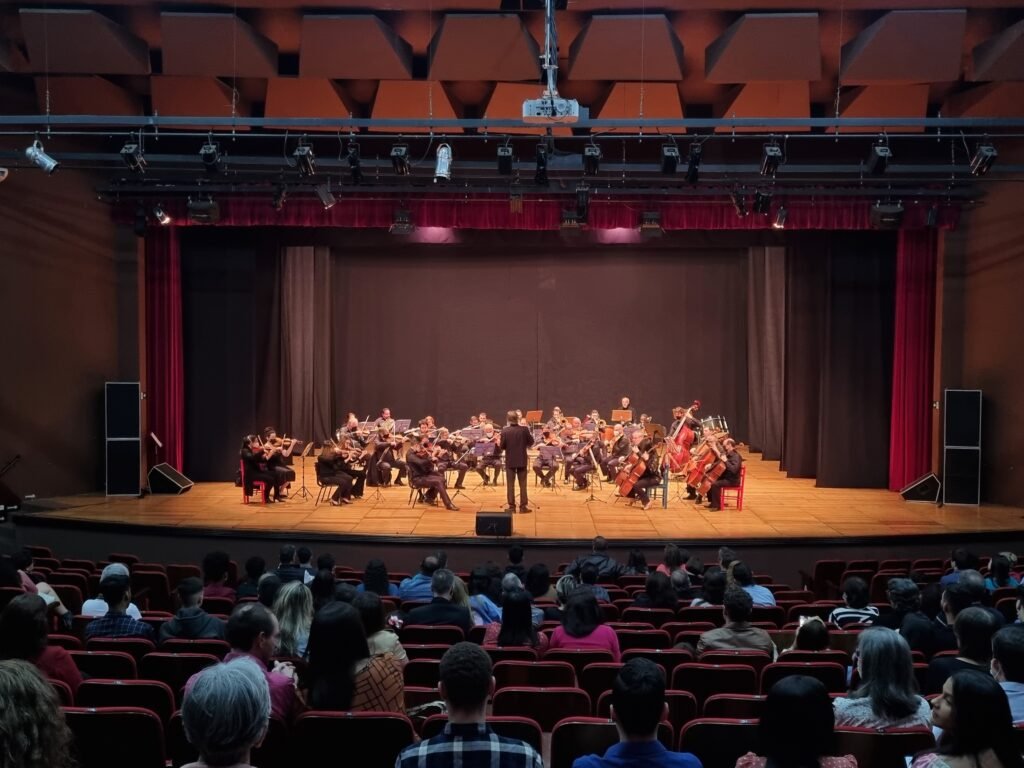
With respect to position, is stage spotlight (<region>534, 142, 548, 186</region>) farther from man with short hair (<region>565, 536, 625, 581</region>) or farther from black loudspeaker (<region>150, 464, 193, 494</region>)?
black loudspeaker (<region>150, 464, 193, 494</region>)

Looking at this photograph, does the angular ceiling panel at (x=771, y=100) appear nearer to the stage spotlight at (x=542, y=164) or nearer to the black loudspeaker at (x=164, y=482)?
the stage spotlight at (x=542, y=164)

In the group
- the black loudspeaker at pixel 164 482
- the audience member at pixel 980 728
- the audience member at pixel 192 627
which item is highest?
the audience member at pixel 980 728

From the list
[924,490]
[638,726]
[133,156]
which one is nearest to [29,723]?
[638,726]

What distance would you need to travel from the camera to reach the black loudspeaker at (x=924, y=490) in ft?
49.2

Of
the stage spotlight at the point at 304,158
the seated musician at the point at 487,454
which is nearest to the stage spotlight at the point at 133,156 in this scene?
the stage spotlight at the point at 304,158

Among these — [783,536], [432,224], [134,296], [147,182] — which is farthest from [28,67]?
[783,536]

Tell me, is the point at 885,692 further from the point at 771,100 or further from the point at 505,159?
the point at 771,100

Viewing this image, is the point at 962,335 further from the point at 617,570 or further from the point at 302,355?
the point at 302,355

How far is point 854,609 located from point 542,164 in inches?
276

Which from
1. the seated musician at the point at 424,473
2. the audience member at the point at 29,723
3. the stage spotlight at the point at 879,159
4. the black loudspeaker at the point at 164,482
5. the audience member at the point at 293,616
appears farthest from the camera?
the black loudspeaker at the point at 164,482

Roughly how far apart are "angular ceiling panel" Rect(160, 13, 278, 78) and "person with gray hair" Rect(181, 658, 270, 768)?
422 inches

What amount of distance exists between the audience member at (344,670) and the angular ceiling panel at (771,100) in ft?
35.7

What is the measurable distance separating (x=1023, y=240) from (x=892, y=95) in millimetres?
2768

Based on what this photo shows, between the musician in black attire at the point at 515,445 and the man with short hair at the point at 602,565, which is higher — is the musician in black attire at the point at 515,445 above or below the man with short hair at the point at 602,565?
above
